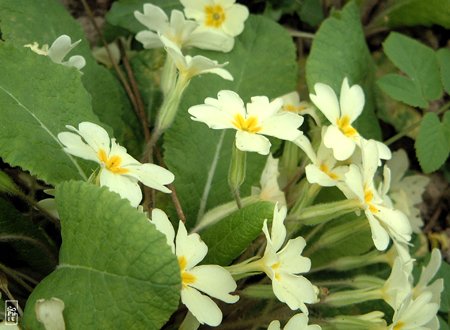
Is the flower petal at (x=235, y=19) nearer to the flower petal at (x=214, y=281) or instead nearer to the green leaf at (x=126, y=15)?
the green leaf at (x=126, y=15)

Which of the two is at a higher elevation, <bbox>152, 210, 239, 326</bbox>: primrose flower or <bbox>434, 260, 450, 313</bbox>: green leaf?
<bbox>152, 210, 239, 326</bbox>: primrose flower

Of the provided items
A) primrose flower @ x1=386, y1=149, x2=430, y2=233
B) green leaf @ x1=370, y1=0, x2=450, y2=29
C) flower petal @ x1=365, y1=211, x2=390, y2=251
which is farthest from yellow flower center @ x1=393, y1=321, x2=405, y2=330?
green leaf @ x1=370, y1=0, x2=450, y2=29

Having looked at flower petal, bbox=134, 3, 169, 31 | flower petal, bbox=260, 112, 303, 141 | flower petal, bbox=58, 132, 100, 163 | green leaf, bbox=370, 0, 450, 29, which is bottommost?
green leaf, bbox=370, 0, 450, 29

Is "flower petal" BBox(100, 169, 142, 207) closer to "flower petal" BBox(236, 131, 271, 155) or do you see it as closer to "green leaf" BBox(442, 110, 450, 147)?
"flower petal" BBox(236, 131, 271, 155)

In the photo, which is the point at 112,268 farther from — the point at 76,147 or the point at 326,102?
the point at 326,102

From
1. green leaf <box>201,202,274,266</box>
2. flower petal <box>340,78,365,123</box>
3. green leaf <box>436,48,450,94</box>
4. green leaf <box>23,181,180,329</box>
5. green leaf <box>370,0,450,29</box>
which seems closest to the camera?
green leaf <box>23,181,180,329</box>

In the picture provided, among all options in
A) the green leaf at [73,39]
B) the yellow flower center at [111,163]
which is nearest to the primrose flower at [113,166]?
the yellow flower center at [111,163]

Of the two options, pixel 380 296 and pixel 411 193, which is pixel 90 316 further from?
pixel 411 193
